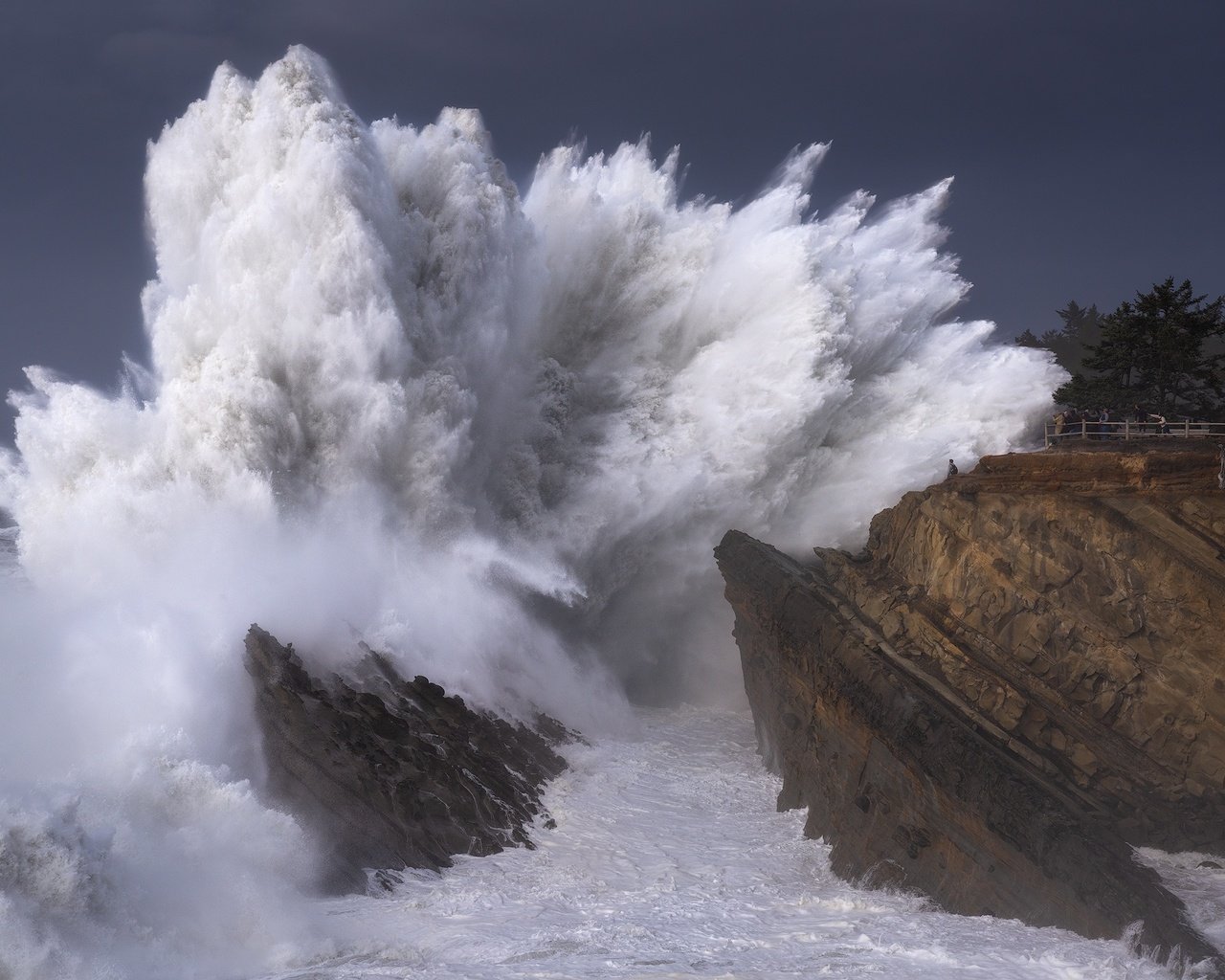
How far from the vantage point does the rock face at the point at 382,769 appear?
14109 millimetres

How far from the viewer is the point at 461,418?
24938 mm

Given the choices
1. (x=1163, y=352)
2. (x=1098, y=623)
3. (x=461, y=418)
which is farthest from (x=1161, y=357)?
(x=461, y=418)

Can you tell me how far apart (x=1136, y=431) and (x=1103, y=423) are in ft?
7.39

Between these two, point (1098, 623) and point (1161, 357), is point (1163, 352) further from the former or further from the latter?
point (1098, 623)

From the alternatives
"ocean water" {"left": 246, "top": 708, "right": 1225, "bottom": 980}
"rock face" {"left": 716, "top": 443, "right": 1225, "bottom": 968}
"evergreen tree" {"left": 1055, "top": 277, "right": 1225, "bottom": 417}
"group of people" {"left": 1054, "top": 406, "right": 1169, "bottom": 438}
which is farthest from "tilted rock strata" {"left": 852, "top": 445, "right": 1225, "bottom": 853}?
"evergreen tree" {"left": 1055, "top": 277, "right": 1225, "bottom": 417}

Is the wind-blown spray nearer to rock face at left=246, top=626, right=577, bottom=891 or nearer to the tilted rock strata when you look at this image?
rock face at left=246, top=626, right=577, bottom=891

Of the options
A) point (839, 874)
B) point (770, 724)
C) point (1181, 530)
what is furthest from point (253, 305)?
point (1181, 530)

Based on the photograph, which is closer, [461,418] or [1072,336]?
[461,418]

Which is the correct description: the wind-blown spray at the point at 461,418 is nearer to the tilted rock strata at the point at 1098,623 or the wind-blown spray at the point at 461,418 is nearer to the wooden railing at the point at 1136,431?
the wooden railing at the point at 1136,431

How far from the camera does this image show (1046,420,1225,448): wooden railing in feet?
62.8

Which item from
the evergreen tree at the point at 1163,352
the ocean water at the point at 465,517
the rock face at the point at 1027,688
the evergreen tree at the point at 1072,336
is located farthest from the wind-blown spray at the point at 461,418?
the evergreen tree at the point at 1072,336

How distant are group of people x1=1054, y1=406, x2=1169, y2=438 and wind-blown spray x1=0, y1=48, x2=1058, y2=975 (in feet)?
13.2

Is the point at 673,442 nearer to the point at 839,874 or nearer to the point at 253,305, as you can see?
the point at 253,305

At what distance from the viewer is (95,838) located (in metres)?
10.6
